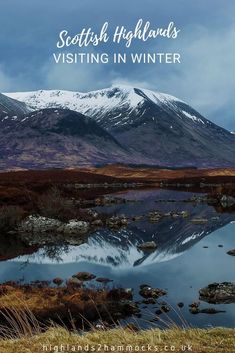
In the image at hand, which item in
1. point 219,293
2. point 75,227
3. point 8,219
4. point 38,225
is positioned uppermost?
point 8,219

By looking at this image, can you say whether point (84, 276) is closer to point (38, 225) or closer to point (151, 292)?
point (151, 292)

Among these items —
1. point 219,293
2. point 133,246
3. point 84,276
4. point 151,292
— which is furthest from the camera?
point 133,246

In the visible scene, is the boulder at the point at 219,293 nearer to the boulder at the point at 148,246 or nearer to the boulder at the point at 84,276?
the boulder at the point at 84,276

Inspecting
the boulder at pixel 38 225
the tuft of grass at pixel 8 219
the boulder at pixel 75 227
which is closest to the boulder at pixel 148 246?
the boulder at pixel 75 227

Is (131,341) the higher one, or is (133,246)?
(131,341)

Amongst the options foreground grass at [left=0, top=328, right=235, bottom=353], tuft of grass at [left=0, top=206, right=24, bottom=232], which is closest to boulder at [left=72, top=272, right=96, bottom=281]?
foreground grass at [left=0, top=328, right=235, bottom=353]

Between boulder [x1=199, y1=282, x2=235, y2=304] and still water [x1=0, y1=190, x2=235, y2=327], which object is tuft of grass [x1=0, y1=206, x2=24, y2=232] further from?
boulder [x1=199, y1=282, x2=235, y2=304]

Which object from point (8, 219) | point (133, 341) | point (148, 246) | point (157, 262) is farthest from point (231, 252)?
point (133, 341)

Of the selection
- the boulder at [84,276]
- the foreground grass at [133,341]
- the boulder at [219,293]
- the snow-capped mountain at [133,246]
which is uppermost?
the foreground grass at [133,341]
